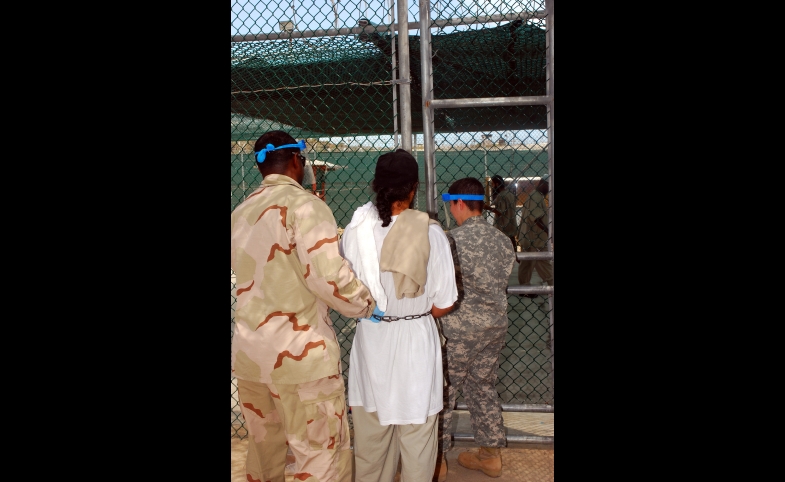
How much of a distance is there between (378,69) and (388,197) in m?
2.93

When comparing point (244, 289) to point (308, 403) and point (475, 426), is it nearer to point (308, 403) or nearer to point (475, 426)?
point (308, 403)

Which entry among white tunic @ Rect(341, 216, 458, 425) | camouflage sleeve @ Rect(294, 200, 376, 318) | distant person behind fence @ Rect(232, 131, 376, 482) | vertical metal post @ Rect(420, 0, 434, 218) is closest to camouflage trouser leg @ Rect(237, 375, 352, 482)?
distant person behind fence @ Rect(232, 131, 376, 482)

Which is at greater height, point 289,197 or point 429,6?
point 429,6

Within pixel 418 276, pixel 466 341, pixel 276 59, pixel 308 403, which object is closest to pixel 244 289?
pixel 308 403

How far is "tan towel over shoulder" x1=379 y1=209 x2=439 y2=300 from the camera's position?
2.50 m

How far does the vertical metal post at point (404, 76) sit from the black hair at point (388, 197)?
1.57 ft

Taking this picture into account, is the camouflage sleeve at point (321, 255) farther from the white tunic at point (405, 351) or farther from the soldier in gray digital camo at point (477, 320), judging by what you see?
the soldier in gray digital camo at point (477, 320)

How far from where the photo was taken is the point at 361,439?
2.76 metres

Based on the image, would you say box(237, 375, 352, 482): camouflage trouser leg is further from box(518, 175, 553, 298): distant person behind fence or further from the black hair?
box(518, 175, 553, 298): distant person behind fence

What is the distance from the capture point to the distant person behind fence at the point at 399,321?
2.56m

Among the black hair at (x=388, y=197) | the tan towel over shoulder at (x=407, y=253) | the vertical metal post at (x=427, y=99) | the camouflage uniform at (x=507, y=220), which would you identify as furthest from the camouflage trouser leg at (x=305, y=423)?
the camouflage uniform at (x=507, y=220)

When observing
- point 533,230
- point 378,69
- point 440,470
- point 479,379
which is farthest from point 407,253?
point 533,230

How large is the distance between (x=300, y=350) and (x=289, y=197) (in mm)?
615

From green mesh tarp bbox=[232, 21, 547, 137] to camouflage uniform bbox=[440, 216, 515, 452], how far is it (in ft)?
3.41
